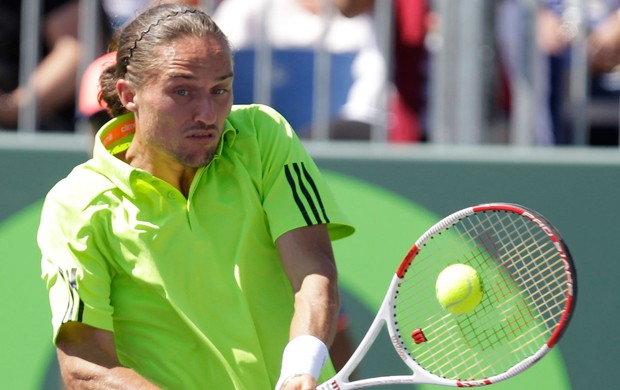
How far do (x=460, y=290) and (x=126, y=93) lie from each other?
3.60 ft

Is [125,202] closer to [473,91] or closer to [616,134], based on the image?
[473,91]

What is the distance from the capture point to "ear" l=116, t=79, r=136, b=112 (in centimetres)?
357

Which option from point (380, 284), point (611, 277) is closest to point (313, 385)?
point (380, 284)

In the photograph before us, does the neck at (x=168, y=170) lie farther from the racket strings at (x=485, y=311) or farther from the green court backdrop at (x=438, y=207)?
the green court backdrop at (x=438, y=207)

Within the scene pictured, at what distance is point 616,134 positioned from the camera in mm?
5500

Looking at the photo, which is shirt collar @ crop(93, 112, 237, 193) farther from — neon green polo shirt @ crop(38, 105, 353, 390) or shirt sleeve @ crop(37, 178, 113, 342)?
shirt sleeve @ crop(37, 178, 113, 342)

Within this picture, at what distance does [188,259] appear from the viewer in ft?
11.6

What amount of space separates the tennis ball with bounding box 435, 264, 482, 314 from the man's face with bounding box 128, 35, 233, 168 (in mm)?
752

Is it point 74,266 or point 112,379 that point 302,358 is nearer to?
point 112,379

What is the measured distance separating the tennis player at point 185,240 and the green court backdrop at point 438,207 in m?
1.65

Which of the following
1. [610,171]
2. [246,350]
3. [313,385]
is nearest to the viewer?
[313,385]

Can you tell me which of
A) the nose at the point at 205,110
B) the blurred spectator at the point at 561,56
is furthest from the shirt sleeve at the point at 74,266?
the blurred spectator at the point at 561,56

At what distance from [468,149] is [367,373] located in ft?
3.38

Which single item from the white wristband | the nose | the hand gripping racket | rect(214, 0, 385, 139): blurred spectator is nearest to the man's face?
the nose
